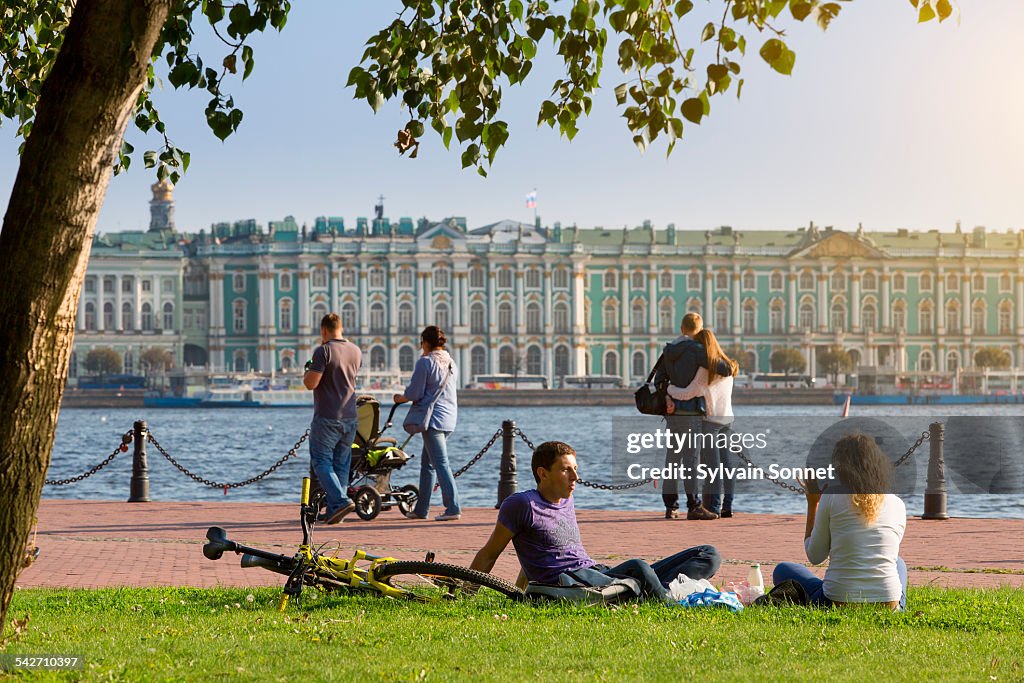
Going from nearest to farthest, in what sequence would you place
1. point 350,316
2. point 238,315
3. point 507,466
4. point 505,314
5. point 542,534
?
1. point 542,534
2. point 507,466
3. point 350,316
4. point 505,314
5. point 238,315

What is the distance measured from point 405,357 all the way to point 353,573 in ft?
266

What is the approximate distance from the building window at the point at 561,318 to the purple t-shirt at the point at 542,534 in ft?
266

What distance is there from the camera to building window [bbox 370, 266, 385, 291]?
284ft

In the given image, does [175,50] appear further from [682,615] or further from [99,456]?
[99,456]

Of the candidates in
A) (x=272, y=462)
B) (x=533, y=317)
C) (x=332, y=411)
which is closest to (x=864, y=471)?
(x=332, y=411)

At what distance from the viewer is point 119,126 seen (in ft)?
13.8

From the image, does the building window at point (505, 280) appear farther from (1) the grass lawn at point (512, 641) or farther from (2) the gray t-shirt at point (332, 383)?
(1) the grass lawn at point (512, 641)

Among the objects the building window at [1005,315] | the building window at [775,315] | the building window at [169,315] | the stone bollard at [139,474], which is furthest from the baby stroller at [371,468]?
the building window at [1005,315]

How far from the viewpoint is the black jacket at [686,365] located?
9.69 meters

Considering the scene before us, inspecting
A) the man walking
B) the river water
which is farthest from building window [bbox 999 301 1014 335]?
the man walking

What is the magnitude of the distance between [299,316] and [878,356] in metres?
35.0

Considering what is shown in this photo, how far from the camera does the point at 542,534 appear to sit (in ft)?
17.7

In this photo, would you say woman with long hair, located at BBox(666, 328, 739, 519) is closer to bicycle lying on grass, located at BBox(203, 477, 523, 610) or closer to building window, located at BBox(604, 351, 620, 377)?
bicycle lying on grass, located at BBox(203, 477, 523, 610)

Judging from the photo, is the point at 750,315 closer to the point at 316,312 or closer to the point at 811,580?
the point at 316,312
